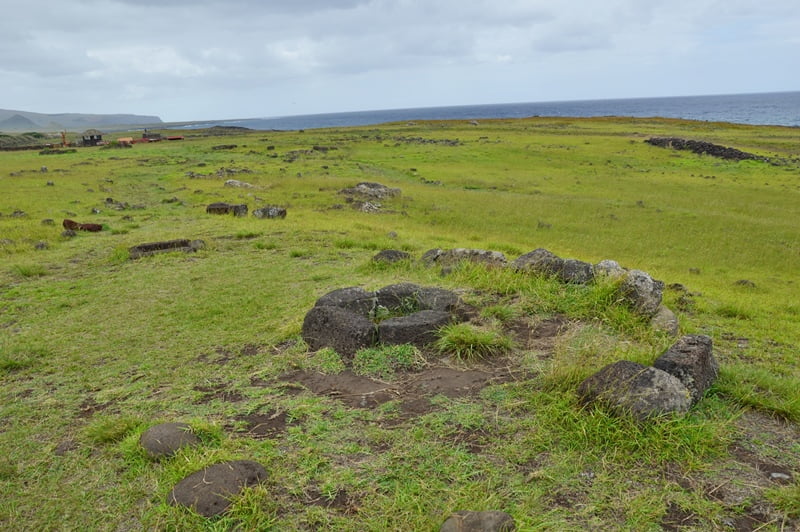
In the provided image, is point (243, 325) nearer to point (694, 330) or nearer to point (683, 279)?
point (694, 330)

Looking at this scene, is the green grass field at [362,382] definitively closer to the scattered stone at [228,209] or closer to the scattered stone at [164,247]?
the scattered stone at [164,247]

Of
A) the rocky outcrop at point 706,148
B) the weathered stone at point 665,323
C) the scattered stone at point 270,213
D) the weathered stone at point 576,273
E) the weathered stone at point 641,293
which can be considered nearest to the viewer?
the weathered stone at point 665,323

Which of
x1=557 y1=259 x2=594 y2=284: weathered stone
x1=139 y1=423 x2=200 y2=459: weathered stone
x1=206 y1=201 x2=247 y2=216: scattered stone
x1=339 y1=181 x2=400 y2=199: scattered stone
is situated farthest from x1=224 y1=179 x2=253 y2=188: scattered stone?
x1=139 y1=423 x2=200 y2=459: weathered stone

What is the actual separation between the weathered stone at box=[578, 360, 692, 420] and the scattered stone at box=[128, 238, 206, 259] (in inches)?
497

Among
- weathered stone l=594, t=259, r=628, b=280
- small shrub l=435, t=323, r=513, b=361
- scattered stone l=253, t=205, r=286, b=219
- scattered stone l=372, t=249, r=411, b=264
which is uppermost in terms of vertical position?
scattered stone l=253, t=205, r=286, b=219

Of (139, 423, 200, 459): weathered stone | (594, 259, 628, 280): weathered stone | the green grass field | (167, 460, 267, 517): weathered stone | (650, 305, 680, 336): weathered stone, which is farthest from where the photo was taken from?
(594, 259, 628, 280): weathered stone

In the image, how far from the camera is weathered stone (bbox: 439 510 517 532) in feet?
12.8

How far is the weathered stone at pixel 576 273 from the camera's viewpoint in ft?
32.0

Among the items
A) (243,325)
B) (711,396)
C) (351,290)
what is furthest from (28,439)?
(711,396)

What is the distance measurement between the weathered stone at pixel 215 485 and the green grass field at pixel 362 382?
94 millimetres

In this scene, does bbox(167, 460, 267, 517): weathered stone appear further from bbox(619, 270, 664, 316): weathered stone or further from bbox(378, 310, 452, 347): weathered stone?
bbox(619, 270, 664, 316): weathered stone

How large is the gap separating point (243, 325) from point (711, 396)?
720cm

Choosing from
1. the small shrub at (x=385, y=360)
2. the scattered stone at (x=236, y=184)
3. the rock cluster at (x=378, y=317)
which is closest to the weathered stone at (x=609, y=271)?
the rock cluster at (x=378, y=317)

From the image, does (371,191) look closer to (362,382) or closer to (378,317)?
(378,317)
